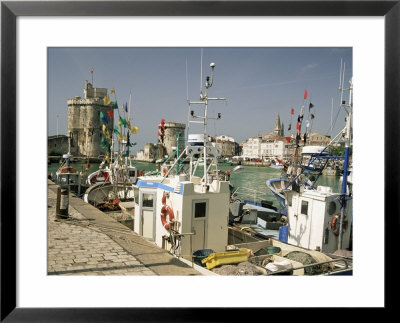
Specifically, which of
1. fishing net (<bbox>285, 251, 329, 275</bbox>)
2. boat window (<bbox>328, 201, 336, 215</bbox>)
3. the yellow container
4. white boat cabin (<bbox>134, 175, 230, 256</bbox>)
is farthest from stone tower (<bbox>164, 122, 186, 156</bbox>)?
the yellow container

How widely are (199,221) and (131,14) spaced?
3485 mm

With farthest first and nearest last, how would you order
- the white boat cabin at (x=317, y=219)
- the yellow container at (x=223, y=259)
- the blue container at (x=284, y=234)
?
the blue container at (x=284, y=234)
the white boat cabin at (x=317, y=219)
the yellow container at (x=223, y=259)

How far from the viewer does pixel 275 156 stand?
2581cm

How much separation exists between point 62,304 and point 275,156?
23.8m

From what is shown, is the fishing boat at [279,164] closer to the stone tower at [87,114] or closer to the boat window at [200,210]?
the stone tower at [87,114]

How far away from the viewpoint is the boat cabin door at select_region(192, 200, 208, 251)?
18.2ft

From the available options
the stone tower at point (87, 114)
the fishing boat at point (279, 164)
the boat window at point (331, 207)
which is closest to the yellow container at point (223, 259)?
the boat window at point (331, 207)

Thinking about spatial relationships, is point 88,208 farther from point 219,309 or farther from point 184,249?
point 219,309

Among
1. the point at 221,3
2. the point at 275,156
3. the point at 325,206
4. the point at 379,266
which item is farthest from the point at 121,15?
the point at 275,156

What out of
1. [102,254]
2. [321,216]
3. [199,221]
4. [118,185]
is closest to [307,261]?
[321,216]

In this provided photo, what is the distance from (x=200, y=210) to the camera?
5602mm

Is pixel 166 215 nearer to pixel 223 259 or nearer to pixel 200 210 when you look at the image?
pixel 200 210

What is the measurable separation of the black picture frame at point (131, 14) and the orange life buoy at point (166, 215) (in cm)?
245

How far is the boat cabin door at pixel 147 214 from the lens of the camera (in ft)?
20.4
